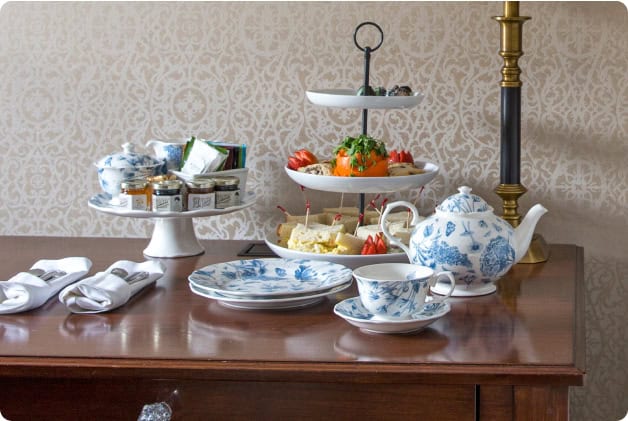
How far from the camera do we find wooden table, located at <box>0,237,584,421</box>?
1.11 meters

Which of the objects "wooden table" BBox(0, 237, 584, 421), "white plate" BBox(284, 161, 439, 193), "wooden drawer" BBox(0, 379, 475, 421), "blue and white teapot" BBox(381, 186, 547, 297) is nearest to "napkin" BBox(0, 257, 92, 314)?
"wooden table" BBox(0, 237, 584, 421)

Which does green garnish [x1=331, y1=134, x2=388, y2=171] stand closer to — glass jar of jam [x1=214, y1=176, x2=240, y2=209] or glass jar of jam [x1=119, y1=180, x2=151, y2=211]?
glass jar of jam [x1=214, y1=176, x2=240, y2=209]

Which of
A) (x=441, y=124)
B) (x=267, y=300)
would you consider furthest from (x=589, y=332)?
(x=267, y=300)

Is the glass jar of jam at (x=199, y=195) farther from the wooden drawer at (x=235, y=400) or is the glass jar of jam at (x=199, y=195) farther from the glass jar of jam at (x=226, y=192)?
the wooden drawer at (x=235, y=400)

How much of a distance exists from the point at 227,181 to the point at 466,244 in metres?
0.47

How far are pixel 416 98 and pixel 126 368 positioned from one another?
72cm

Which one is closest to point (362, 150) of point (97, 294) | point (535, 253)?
point (535, 253)

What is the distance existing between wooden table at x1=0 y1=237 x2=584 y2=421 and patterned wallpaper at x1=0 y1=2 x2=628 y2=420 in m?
0.55

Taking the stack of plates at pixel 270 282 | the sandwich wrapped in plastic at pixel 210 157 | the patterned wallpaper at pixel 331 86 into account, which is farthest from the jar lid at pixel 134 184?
the patterned wallpaper at pixel 331 86

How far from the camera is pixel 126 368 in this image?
114cm

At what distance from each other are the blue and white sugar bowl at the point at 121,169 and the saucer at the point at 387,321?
21.8 inches

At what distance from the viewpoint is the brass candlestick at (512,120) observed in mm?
1637

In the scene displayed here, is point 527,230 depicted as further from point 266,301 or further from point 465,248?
point 266,301

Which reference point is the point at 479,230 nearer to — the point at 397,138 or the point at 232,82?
the point at 397,138
